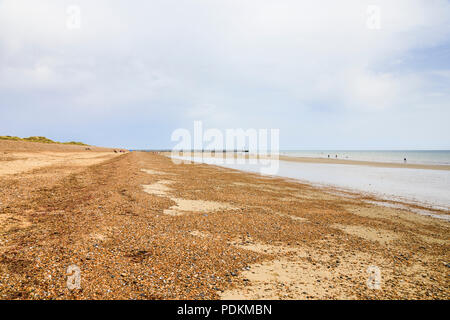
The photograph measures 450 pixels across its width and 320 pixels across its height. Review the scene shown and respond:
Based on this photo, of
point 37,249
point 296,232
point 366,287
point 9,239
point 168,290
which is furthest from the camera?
point 296,232

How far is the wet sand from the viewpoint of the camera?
516 centimetres

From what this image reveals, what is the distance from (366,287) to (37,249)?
8.58m

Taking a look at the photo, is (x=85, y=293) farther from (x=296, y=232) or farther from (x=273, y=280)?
(x=296, y=232)

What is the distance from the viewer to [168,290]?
4.97 m

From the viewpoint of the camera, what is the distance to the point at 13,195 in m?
11.4

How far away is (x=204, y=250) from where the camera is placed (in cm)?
Answer: 712

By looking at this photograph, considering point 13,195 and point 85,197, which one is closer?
point 13,195

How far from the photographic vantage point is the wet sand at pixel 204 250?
5.16 m

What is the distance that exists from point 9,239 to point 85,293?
4067 mm

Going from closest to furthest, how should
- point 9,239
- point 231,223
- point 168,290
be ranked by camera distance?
point 168,290
point 9,239
point 231,223

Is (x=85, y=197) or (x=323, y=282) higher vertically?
(x=85, y=197)
